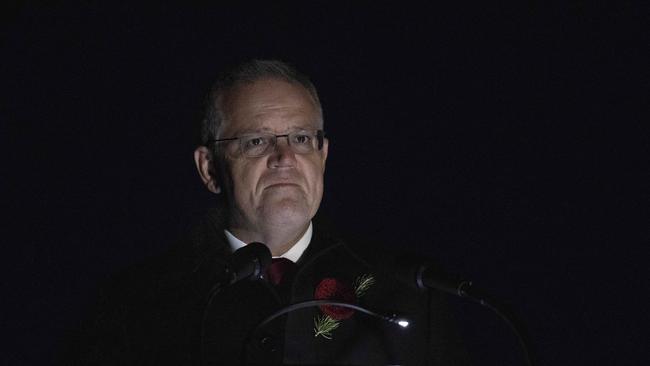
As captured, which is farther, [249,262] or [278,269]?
[278,269]

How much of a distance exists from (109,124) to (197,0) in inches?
Answer: 29.4

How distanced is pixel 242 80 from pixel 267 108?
174 millimetres

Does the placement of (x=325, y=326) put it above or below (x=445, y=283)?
below

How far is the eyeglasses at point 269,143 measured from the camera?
Answer: 257 centimetres

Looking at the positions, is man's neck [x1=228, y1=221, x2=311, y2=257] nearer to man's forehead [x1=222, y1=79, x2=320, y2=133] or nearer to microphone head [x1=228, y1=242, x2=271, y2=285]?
man's forehead [x1=222, y1=79, x2=320, y2=133]

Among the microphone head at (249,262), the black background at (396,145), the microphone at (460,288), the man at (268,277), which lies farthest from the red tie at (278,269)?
the black background at (396,145)

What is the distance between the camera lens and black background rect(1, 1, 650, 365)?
307 centimetres

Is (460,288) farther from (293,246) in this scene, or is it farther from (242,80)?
(242,80)

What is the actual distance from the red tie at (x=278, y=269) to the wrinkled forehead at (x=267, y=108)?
480 mm

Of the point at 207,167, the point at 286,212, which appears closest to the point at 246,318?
the point at 286,212

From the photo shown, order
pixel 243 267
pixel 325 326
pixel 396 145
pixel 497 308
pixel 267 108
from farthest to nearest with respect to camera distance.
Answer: pixel 396 145 < pixel 267 108 < pixel 325 326 < pixel 243 267 < pixel 497 308

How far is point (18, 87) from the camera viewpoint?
3189mm

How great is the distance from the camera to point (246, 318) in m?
2.42

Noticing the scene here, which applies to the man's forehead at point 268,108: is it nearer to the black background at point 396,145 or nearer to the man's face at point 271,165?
the man's face at point 271,165
